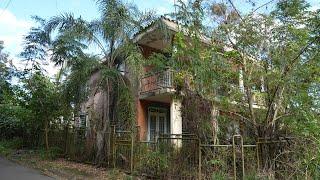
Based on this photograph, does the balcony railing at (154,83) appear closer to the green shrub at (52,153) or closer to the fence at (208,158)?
the fence at (208,158)

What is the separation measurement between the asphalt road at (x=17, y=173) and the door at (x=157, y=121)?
22.8 feet

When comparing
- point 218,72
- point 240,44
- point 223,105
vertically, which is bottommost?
point 223,105

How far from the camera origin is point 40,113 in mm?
17234

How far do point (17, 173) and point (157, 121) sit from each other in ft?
27.6

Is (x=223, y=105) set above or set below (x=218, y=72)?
below

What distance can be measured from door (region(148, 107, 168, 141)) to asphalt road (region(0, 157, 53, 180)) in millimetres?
6955

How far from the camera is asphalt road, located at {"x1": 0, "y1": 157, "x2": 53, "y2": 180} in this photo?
11371 mm

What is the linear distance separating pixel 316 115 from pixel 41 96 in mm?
12655

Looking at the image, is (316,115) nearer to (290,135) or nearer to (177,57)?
(290,135)

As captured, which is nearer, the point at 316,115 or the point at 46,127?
the point at 316,115

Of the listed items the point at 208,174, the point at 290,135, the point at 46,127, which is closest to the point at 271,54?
the point at 290,135

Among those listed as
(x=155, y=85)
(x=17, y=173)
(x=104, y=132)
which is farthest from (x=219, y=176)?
(x=155, y=85)

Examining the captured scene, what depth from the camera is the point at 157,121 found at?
61.6 feet

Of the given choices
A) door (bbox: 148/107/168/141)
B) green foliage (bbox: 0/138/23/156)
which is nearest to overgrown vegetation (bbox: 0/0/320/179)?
door (bbox: 148/107/168/141)
